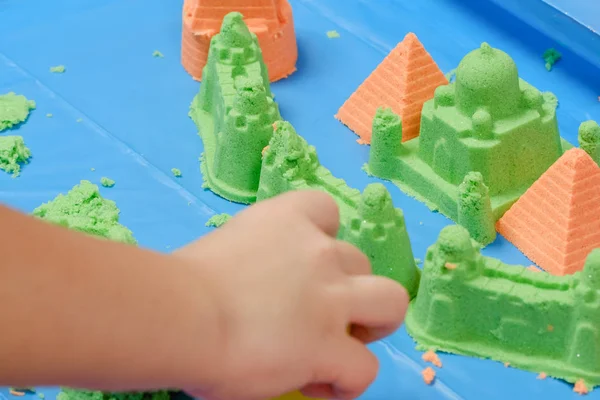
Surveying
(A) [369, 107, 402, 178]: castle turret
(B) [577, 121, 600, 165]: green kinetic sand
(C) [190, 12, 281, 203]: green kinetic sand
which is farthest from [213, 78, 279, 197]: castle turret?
(B) [577, 121, 600, 165]: green kinetic sand

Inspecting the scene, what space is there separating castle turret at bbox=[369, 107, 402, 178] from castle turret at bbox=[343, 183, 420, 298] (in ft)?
1.31

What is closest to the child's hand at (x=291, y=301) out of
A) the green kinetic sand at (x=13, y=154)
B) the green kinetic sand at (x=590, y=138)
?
the green kinetic sand at (x=590, y=138)

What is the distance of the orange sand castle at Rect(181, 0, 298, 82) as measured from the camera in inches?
111

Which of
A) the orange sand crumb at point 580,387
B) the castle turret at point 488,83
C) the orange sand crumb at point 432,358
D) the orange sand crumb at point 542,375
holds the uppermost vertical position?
the castle turret at point 488,83

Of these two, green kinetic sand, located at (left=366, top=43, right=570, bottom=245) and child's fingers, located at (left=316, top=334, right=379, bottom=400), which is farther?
green kinetic sand, located at (left=366, top=43, right=570, bottom=245)

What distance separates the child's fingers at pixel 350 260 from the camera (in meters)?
1.41

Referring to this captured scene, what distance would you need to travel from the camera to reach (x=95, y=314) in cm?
109

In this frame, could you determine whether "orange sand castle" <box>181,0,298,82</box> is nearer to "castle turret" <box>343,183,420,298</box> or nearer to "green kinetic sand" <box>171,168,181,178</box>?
"green kinetic sand" <box>171,168,181,178</box>

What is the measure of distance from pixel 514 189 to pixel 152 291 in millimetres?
1453

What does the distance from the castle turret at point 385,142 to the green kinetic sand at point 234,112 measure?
254 mm

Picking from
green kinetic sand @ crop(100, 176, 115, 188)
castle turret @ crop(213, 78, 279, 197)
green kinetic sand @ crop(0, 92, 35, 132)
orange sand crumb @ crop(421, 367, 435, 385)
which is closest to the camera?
orange sand crumb @ crop(421, 367, 435, 385)

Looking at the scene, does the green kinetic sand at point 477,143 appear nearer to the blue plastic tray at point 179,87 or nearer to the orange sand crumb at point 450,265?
the blue plastic tray at point 179,87

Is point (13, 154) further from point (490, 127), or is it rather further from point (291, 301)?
point (291, 301)

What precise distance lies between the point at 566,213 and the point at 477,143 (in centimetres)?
26
